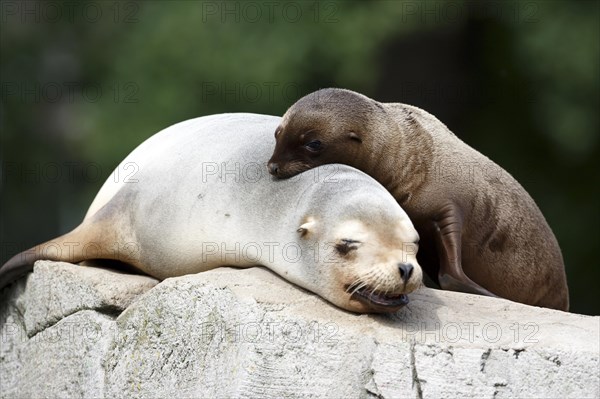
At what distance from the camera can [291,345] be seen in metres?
5.11

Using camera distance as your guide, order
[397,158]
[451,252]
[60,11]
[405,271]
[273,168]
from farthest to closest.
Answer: [60,11] < [397,158] < [451,252] < [273,168] < [405,271]

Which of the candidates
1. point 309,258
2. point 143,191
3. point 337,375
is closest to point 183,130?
point 143,191

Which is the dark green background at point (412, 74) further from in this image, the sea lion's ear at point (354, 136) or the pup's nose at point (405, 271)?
the pup's nose at point (405, 271)

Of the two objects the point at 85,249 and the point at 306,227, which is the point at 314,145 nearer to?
the point at 306,227

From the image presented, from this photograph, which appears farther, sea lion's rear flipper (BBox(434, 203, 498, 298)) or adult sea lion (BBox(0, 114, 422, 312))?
sea lion's rear flipper (BBox(434, 203, 498, 298))

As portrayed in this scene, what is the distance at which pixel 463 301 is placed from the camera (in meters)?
5.71

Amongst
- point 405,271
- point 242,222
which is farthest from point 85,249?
point 405,271

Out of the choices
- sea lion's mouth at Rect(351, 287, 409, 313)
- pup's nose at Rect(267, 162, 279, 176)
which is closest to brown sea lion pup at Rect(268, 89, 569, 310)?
pup's nose at Rect(267, 162, 279, 176)

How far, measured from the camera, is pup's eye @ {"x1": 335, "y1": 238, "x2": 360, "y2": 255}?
17.1ft

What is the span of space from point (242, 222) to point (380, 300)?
1001 mm

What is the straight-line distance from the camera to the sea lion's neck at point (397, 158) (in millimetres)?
6121

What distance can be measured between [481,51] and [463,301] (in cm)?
915

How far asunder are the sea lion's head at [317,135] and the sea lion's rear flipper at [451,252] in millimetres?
630

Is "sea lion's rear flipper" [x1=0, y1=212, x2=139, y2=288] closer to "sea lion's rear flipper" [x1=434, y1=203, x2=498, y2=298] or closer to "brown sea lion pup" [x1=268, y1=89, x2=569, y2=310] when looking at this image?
"brown sea lion pup" [x1=268, y1=89, x2=569, y2=310]
